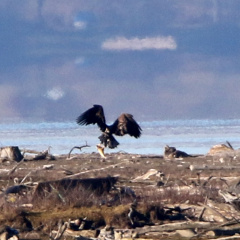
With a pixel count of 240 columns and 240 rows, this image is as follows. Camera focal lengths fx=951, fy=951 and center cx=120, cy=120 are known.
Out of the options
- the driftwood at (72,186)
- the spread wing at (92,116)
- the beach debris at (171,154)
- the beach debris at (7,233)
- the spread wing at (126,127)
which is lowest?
the beach debris at (7,233)

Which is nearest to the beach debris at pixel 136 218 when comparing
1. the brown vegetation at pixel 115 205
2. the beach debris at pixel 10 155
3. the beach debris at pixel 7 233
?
the brown vegetation at pixel 115 205

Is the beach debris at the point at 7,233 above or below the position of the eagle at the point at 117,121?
below

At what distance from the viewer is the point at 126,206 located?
12281 millimetres

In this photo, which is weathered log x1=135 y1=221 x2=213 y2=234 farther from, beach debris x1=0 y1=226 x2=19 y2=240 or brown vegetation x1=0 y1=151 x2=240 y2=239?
beach debris x1=0 y1=226 x2=19 y2=240

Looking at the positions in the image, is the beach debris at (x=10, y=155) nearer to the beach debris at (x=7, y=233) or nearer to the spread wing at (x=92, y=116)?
the spread wing at (x=92, y=116)

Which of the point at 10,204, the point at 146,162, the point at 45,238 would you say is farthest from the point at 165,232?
the point at 146,162

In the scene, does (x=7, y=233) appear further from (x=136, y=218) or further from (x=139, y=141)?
(x=139, y=141)

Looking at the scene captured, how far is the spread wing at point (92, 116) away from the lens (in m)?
21.9

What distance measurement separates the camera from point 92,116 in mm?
21906

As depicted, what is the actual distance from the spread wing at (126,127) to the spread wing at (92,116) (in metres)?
0.37

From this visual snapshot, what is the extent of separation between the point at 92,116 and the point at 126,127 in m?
0.83

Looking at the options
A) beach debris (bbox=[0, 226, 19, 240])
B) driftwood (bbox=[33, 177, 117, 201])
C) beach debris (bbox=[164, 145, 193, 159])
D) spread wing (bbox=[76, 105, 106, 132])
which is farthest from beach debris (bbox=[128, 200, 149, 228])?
beach debris (bbox=[164, 145, 193, 159])

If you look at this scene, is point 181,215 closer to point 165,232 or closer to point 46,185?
point 165,232

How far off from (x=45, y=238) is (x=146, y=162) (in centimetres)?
1192
